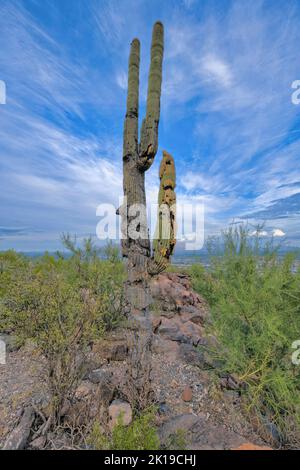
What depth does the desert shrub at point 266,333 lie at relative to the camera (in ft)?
10.3

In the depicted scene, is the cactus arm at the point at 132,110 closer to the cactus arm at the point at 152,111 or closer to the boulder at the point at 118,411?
the cactus arm at the point at 152,111

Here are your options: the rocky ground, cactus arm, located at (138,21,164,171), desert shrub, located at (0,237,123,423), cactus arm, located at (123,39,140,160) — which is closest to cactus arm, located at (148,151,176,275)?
cactus arm, located at (138,21,164,171)

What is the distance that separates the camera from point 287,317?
140 inches

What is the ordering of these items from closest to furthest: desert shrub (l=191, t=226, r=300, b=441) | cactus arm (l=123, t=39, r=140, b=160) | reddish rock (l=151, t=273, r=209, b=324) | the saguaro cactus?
desert shrub (l=191, t=226, r=300, b=441) → the saguaro cactus → cactus arm (l=123, t=39, r=140, b=160) → reddish rock (l=151, t=273, r=209, b=324)

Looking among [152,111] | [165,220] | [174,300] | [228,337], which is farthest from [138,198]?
[174,300]

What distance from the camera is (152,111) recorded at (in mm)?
3844

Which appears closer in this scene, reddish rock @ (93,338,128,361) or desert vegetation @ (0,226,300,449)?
desert vegetation @ (0,226,300,449)

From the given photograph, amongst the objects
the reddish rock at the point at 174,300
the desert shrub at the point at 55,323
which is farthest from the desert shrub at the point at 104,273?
the desert shrub at the point at 55,323

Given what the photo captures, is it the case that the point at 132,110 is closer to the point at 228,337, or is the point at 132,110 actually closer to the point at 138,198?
the point at 138,198

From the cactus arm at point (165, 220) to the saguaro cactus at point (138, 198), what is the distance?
0.02 m

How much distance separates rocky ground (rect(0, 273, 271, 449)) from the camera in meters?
2.53

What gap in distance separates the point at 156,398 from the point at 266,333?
1.76 m

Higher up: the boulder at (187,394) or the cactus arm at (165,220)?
the cactus arm at (165,220)

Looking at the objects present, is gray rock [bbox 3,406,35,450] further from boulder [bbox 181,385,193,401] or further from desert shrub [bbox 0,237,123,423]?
boulder [bbox 181,385,193,401]
